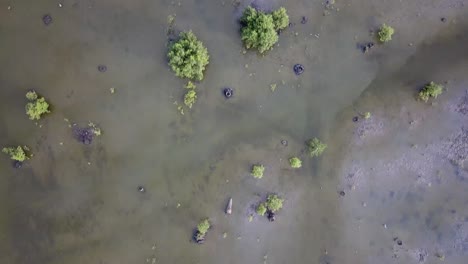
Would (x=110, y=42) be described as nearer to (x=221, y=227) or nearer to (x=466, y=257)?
(x=221, y=227)

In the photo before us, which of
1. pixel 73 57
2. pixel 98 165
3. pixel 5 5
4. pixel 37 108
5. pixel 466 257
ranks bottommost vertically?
pixel 466 257

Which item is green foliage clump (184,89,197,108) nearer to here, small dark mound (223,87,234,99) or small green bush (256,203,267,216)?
small dark mound (223,87,234,99)

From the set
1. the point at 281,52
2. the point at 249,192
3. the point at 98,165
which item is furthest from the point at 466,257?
the point at 98,165

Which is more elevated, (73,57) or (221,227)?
(73,57)

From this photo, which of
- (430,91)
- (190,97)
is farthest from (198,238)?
(430,91)

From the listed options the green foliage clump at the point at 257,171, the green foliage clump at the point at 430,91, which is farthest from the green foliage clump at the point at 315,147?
the green foliage clump at the point at 430,91

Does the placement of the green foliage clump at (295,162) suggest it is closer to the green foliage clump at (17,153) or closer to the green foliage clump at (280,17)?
the green foliage clump at (280,17)
